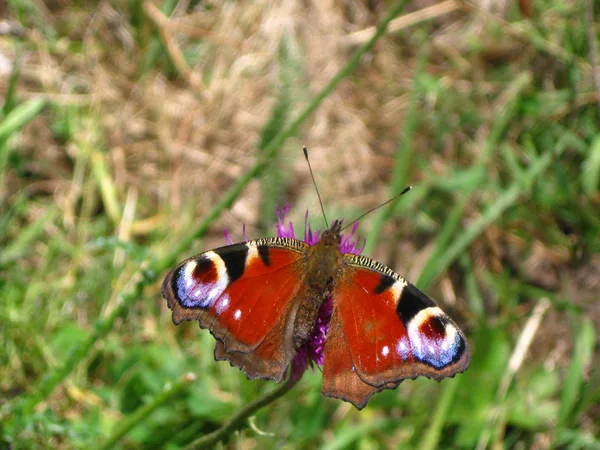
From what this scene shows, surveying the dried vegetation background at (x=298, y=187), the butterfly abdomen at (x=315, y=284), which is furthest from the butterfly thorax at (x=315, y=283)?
the dried vegetation background at (x=298, y=187)

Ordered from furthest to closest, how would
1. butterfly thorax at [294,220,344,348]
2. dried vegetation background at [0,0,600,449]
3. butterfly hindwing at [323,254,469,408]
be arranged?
dried vegetation background at [0,0,600,449] < butterfly thorax at [294,220,344,348] < butterfly hindwing at [323,254,469,408]

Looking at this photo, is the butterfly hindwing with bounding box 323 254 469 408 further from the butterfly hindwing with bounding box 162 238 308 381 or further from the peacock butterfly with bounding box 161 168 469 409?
the butterfly hindwing with bounding box 162 238 308 381

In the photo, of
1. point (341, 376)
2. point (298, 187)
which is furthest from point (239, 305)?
point (298, 187)

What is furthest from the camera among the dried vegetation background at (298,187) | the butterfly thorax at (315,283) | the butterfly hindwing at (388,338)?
the dried vegetation background at (298,187)

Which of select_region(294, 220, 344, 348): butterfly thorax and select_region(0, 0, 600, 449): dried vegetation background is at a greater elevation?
select_region(294, 220, 344, 348): butterfly thorax

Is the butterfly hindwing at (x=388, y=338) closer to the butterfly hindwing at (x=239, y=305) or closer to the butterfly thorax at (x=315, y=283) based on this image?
the butterfly thorax at (x=315, y=283)

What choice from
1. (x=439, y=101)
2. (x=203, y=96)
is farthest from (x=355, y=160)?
(x=203, y=96)

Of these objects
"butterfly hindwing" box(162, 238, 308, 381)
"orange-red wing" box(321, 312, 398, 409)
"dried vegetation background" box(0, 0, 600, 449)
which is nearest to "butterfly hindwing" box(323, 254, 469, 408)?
"orange-red wing" box(321, 312, 398, 409)
